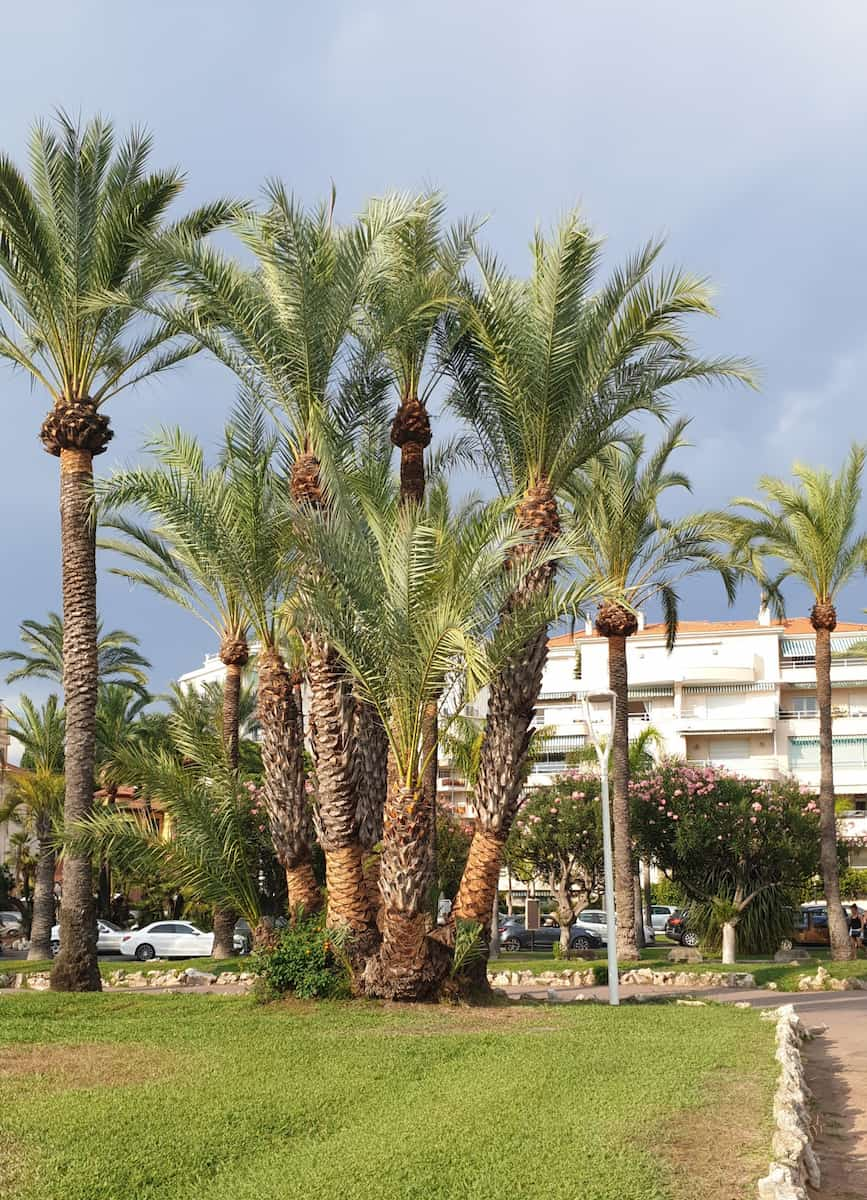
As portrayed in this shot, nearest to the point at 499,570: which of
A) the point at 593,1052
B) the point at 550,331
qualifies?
the point at 550,331

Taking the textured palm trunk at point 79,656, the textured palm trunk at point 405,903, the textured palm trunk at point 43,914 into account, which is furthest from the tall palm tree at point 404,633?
the textured palm trunk at point 43,914

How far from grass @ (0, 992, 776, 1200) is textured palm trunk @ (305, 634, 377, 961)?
223 cm

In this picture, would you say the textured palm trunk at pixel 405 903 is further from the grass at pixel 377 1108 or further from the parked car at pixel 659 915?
the parked car at pixel 659 915

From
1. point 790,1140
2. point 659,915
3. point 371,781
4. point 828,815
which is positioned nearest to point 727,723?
point 659,915

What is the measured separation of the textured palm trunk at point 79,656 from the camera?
18.5 meters

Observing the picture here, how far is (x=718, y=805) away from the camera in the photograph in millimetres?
33719

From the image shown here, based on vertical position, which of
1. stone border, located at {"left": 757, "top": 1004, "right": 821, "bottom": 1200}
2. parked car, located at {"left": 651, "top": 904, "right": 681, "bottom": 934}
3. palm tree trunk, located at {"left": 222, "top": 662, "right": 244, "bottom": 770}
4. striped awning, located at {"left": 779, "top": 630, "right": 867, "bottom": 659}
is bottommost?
parked car, located at {"left": 651, "top": 904, "right": 681, "bottom": 934}

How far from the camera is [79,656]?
1866 centimetres

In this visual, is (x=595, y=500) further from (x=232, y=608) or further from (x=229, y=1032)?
(x=229, y=1032)

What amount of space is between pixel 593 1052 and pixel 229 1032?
12.4 ft

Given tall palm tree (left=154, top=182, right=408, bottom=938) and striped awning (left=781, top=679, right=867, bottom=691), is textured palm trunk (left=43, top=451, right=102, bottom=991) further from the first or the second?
striped awning (left=781, top=679, right=867, bottom=691)

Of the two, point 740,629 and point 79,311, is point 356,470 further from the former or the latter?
point 740,629

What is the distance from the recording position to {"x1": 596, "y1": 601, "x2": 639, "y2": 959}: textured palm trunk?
27.0 m

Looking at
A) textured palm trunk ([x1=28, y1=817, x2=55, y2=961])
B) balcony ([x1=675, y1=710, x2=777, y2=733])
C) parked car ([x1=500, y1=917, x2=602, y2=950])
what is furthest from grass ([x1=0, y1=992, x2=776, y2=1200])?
balcony ([x1=675, y1=710, x2=777, y2=733])
